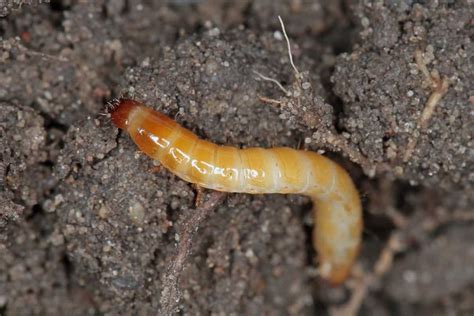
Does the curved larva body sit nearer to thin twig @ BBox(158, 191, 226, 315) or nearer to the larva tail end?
the larva tail end

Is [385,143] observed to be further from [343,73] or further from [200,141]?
[200,141]

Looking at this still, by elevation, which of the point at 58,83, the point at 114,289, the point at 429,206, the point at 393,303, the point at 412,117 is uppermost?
the point at 412,117

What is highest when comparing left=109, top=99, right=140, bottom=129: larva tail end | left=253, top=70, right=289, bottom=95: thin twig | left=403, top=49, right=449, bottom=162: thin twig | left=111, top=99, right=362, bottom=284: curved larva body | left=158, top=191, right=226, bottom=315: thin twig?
left=403, top=49, right=449, bottom=162: thin twig

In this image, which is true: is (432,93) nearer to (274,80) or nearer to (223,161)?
(274,80)

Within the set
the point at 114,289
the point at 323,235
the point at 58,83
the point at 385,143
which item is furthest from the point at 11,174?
the point at 385,143

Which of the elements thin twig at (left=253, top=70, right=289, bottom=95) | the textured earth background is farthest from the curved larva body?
thin twig at (left=253, top=70, right=289, bottom=95)

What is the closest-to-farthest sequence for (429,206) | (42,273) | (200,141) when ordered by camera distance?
(200,141) < (42,273) < (429,206)
